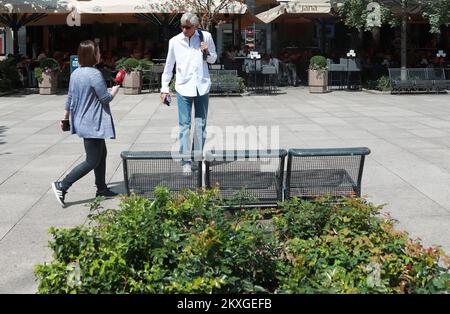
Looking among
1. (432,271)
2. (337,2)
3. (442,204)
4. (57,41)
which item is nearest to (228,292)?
(432,271)

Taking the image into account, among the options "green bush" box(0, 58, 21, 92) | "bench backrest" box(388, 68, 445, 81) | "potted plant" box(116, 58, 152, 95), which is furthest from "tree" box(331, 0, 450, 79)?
"green bush" box(0, 58, 21, 92)

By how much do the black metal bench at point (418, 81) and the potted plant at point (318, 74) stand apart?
1.95 metres

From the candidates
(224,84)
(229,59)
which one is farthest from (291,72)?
(224,84)

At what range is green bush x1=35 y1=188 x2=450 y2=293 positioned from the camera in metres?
3.36

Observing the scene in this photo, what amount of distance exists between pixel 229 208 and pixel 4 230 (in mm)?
2505

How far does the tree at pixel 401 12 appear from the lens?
1917 centimetres

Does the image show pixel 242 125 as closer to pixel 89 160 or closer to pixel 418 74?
pixel 89 160

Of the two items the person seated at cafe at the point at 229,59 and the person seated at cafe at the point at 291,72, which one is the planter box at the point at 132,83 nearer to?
the person seated at cafe at the point at 229,59

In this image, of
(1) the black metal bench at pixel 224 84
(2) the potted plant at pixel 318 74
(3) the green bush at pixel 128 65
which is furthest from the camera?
(2) the potted plant at pixel 318 74

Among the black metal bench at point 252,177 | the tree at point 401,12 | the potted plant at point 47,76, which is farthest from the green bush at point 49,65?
the black metal bench at point 252,177

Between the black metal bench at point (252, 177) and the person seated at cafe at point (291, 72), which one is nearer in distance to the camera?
the black metal bench at point (252, 177)

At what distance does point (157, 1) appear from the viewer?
21.6m

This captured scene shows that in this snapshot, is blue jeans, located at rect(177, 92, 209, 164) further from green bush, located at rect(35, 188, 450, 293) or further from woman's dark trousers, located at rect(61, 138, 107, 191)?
green bush, located at rect(35, 188, 450, 293)

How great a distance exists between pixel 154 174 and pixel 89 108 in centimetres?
114
